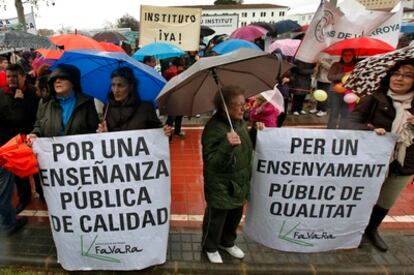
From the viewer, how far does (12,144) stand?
2934mm

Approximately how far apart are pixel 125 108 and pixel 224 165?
3.53ft

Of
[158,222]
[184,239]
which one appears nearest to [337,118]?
[184,239]

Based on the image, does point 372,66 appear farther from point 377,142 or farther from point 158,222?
point 158,222

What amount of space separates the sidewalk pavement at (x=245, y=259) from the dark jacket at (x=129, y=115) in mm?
1308

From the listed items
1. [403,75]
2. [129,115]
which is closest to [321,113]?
[403,75]

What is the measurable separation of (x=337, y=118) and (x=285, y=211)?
357cm

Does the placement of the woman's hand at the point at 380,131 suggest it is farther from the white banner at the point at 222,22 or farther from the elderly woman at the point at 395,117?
the white banner at the point at 222,22

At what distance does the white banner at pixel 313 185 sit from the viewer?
3.06 m

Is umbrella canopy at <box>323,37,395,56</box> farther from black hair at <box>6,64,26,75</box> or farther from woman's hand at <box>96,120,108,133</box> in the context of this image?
black hair at <box>6,64,26,75</box>

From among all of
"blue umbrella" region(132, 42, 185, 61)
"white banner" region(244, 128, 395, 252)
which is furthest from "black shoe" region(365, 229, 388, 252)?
"blue umbrella" region(132, 42, 185, 61)

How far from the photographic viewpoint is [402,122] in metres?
3.09

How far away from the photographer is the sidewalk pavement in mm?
3238

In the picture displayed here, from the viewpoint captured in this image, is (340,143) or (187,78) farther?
(340,143)

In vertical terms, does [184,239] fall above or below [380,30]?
below
